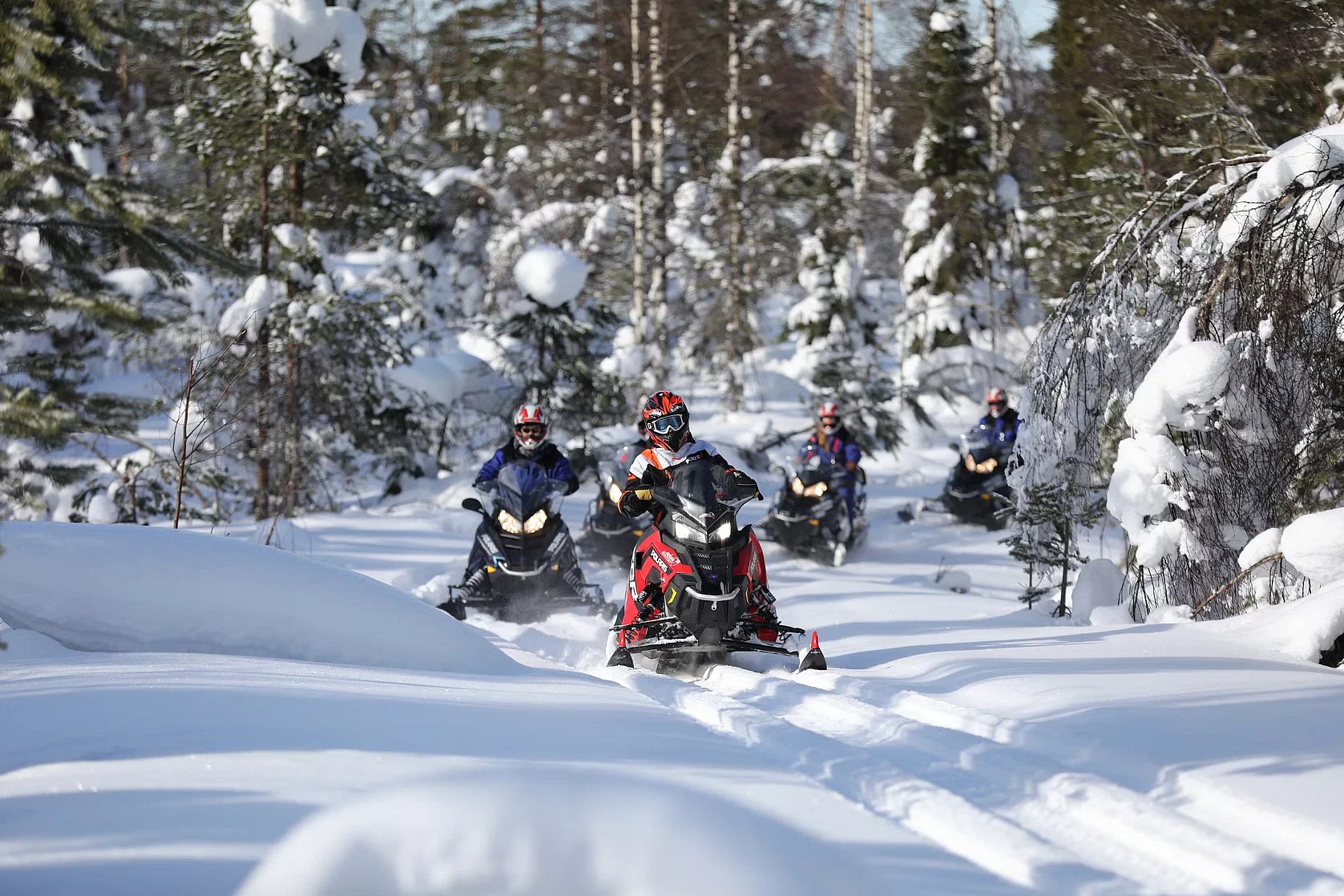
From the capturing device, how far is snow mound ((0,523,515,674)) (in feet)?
18.0

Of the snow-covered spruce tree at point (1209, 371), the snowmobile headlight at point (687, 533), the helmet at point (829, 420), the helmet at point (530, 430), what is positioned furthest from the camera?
the helmet at point (829, 420)

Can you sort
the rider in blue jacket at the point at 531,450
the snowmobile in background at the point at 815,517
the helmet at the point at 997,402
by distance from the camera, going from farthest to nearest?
the helmet at the point at 997,402
the snowmobile in background at the point at 815,517
the rider in blue jacket at the point at 531,450

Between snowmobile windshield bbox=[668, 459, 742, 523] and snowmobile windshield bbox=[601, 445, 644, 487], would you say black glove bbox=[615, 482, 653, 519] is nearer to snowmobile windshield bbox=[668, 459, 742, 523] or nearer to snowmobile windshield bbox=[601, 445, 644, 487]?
snowmobile windshield bbox=[668, 459, 742, 523]

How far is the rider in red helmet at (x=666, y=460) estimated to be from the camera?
707 cm

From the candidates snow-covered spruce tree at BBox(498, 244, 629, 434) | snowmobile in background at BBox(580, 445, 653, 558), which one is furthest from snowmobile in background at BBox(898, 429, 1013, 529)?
snowmobile in background at BBox(580, 445, 653, 558)

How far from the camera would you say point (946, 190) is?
26516 mm

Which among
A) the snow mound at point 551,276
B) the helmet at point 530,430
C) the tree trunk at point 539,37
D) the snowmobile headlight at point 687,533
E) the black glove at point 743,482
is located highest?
the tree trunk at point 539,37

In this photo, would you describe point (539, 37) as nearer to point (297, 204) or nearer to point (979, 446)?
point (297, 204)

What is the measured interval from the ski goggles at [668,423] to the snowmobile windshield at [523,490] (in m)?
1.91

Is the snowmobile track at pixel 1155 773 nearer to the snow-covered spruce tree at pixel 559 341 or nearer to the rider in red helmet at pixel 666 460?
the rider in red helmet at pixel 666 460

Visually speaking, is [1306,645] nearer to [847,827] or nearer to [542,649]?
[847,827]

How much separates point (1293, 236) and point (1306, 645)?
212cm

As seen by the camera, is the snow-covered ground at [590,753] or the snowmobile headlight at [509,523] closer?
the snow-covered ground at [590,753]

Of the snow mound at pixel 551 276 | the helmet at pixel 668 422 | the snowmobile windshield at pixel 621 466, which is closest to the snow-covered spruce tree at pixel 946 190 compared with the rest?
the snow mound at pixel 551 276
